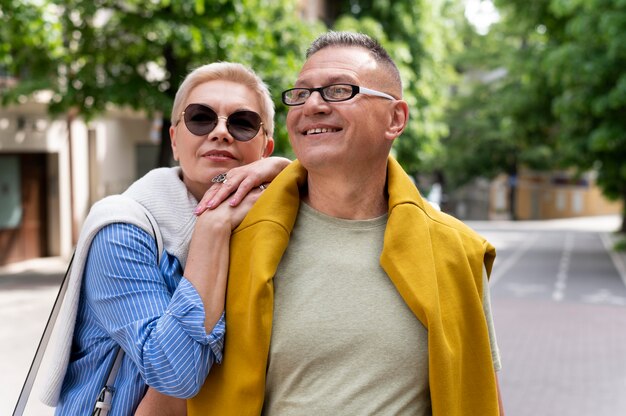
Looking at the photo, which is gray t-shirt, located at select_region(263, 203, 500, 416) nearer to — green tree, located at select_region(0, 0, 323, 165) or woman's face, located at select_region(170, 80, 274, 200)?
woman's face, located at select_region(170, 80, 274, 200)

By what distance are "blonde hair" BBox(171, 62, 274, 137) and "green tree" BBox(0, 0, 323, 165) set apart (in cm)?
1121

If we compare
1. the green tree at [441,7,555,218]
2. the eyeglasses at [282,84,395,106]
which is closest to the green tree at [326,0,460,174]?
the green tree at [441,7,555,218]

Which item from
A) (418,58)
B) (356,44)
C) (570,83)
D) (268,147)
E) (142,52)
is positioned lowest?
(268,147)

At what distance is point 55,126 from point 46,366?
19.1m

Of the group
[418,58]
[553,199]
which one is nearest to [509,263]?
[418,58]

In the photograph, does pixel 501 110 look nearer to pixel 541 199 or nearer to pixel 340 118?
pixel 340 118

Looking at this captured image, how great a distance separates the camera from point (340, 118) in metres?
2.13

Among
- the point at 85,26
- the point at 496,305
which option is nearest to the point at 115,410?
the point at 496,305

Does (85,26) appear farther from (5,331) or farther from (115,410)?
(115,410)

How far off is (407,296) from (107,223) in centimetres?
76

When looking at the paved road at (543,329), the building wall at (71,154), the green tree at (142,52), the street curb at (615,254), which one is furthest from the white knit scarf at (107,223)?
the street curb at (615,254)

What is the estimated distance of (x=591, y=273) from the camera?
791 inches

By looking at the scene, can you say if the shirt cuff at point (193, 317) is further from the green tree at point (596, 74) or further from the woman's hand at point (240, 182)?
the green tree at point (596, 74)

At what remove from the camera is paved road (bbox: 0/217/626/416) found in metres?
7.97
